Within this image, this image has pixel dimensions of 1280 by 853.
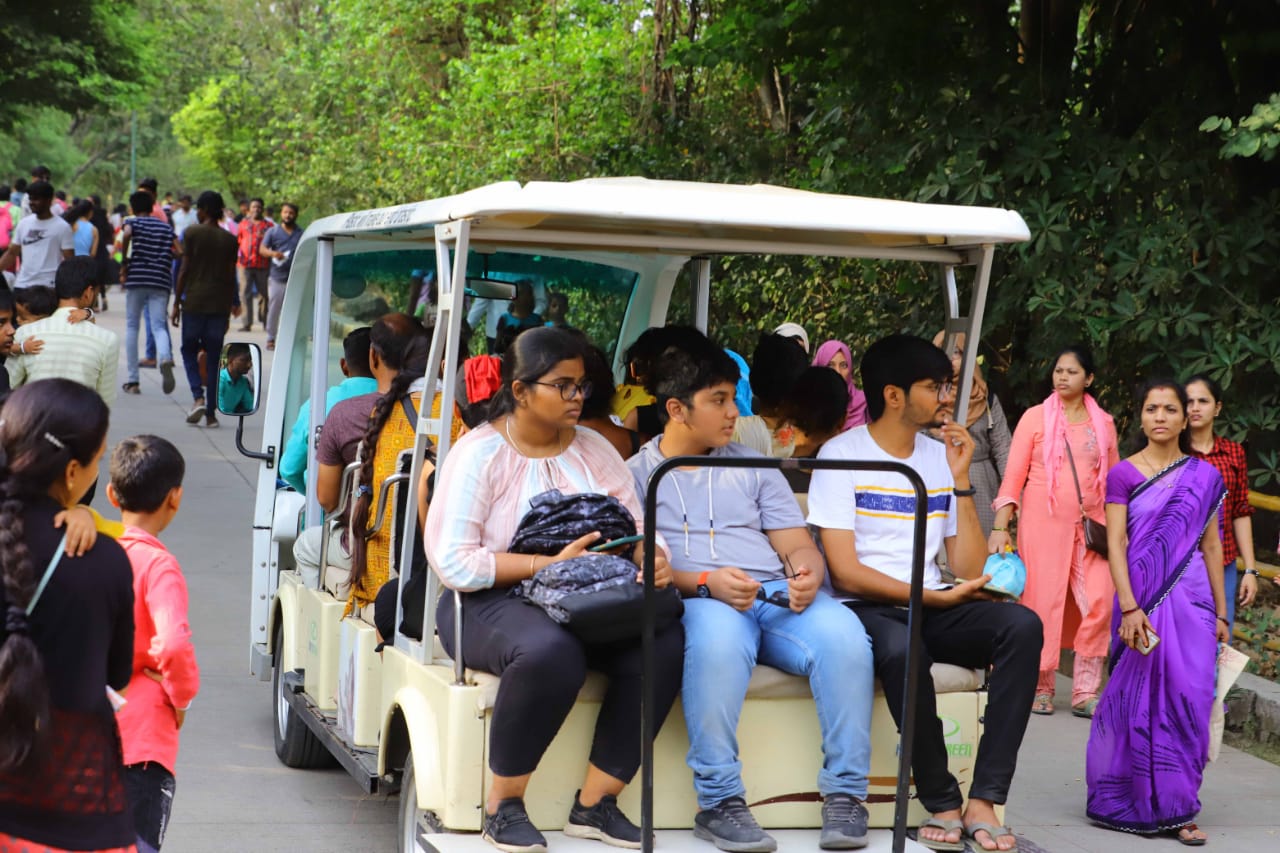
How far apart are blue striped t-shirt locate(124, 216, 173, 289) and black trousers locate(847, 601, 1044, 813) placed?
12124 millimetres

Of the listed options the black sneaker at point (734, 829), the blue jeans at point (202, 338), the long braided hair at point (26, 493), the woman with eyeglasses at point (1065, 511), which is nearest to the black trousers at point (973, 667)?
the black sneaker at point (734, 829)

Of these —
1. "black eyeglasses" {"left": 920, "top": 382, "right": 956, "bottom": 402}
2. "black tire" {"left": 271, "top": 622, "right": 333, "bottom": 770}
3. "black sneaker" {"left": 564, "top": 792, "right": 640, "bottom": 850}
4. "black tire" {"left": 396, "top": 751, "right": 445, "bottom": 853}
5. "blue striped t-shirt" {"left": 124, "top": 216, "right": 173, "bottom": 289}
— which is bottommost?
"black tire" {"left": 271, "top": 622, "right": 333, "bottom": 770}

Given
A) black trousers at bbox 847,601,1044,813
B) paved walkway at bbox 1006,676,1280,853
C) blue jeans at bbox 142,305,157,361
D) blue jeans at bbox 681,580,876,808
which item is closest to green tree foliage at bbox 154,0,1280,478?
paved walkway at bbox 1006,676,1280,853

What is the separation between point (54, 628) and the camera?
114 inches

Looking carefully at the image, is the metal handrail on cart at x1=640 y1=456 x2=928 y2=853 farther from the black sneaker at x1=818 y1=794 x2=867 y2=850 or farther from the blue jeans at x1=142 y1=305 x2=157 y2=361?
the blue jeans at x1=142 y1=305 x2=157 y2=361

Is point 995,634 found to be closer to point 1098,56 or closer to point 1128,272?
point 1128,272

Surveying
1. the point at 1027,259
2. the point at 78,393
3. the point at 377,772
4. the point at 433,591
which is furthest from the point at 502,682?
the point at 1027,259

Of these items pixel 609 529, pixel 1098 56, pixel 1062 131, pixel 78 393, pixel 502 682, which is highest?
pixel 1098 56

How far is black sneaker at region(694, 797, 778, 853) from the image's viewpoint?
13.5ft

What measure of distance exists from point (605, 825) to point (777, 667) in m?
0.66

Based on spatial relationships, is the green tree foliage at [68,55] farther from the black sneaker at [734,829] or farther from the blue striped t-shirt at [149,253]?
the black sneaker at [734,829]

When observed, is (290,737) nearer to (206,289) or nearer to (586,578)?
(586,578)

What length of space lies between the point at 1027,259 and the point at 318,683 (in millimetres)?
5036

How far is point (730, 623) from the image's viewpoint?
170 inches
